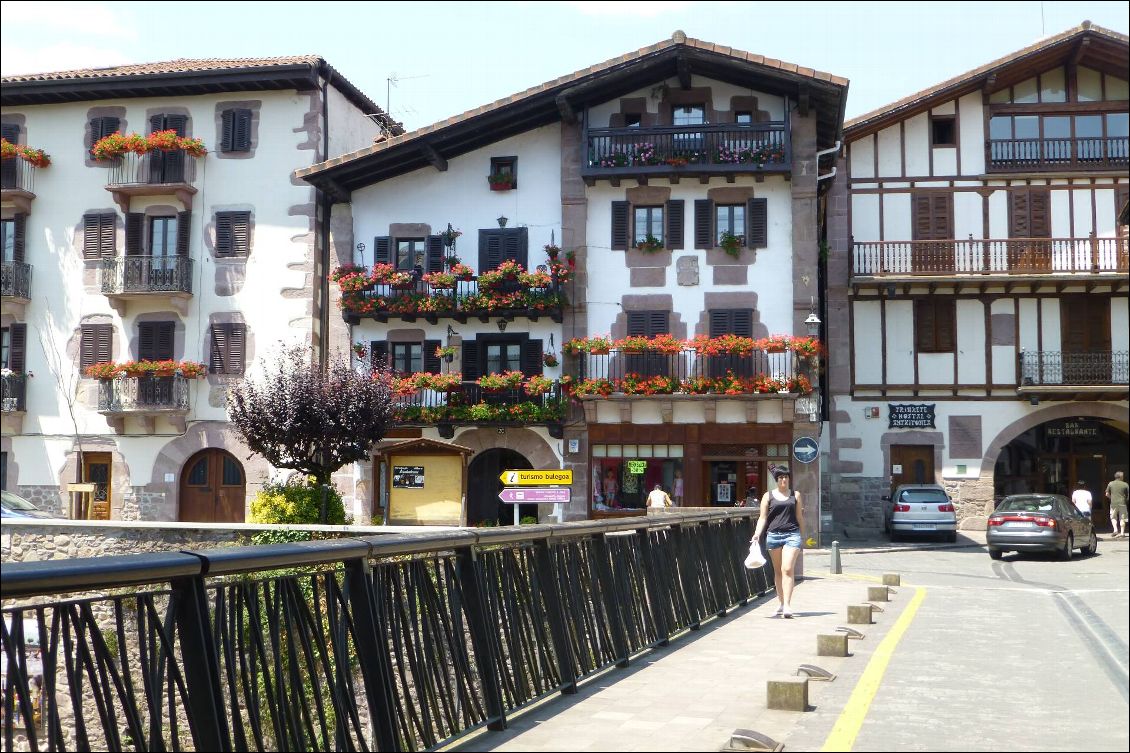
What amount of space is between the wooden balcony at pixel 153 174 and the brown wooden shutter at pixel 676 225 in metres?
12.3

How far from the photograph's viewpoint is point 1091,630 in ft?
7.61

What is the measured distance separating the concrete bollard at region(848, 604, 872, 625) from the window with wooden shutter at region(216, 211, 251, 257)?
74.9ft

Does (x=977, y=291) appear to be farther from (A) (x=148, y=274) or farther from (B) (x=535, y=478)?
(A) (x=148, y=274)

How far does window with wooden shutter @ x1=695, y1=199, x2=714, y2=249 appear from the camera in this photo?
30703mm

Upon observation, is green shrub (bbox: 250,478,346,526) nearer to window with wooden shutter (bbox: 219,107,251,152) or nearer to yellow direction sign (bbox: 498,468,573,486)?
yellow direction sign (bbox: 498,468,573,486)

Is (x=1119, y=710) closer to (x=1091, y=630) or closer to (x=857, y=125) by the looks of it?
(x=1091, y=630)

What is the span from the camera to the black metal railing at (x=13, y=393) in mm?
33000

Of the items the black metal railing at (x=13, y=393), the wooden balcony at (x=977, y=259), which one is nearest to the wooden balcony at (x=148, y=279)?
the black metal railing at (x=13, y=393)

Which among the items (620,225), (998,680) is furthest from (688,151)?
(998,680)

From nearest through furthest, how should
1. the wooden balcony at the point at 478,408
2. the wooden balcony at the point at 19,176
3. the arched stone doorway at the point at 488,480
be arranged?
the wooden balcony at the point at 478,408 → the arched stone doorway at the point at 488,480 → the wooden balcony at the point at 19,176

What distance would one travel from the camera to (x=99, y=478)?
Result: 1287 inches

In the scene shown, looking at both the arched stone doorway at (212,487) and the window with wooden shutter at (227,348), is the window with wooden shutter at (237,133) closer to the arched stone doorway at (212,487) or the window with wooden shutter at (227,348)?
the window with wooden shutter at (227,348)

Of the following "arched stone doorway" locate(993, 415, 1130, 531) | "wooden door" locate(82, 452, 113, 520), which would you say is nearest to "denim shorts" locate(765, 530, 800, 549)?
"arched stone doorway" locate(993, 415, 1130, 531)

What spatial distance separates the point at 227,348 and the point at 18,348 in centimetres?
587
